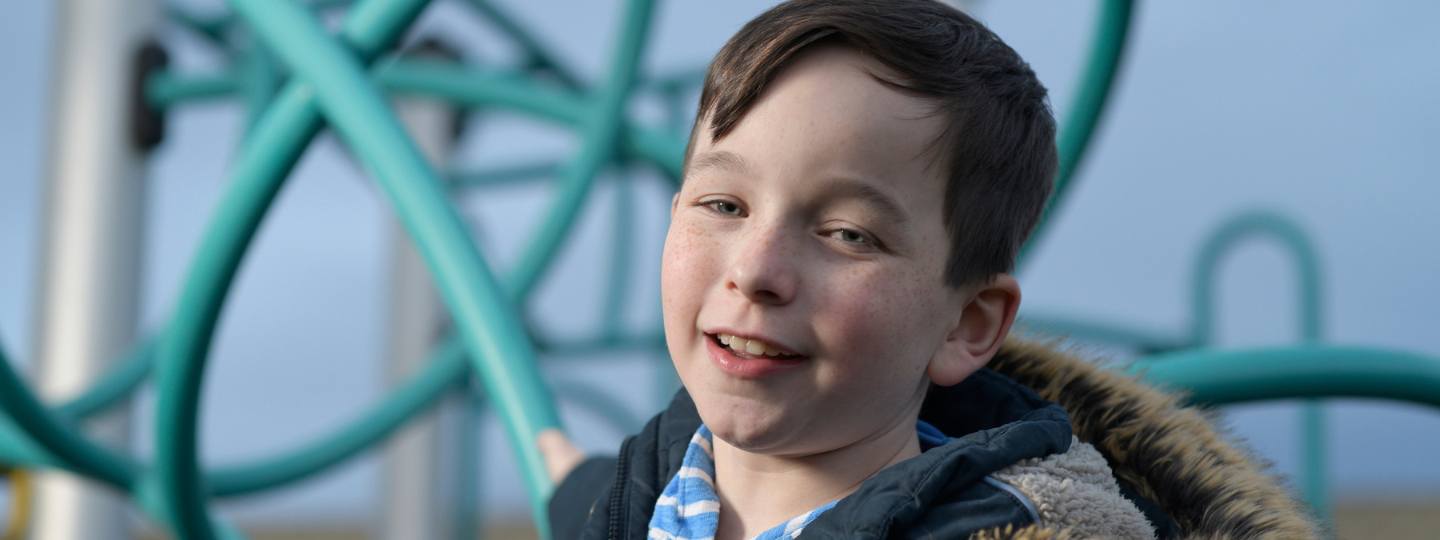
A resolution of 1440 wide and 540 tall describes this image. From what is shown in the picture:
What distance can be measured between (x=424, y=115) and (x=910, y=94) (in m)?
2.23

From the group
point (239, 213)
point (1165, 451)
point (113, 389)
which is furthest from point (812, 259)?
point (113, 389)

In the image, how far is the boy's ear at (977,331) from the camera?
0.66 metres

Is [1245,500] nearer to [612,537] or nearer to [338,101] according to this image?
[612,537]

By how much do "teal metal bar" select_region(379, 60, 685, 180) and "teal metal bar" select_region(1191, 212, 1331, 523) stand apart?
52.7 inches

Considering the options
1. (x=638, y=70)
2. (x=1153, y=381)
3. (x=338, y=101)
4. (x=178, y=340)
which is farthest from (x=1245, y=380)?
(x=638, y=70)

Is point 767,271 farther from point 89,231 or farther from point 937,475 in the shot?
point 89,231

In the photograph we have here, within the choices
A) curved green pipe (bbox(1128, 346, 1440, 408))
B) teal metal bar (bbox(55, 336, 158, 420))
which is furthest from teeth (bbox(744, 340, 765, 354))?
teal metal bar (bbox(55, 336, 158, 420))

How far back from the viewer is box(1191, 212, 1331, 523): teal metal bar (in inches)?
104

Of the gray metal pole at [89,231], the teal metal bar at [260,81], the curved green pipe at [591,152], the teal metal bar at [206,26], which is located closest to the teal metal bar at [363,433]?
the curved green pipe at [591,152]

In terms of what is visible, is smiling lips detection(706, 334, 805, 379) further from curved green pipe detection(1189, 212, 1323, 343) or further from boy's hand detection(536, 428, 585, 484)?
curved green pipe detection(1189, 212, 1323, 343)

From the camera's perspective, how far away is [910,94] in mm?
617

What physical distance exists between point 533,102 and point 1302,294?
165 cm

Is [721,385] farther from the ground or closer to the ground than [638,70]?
closer to the ground

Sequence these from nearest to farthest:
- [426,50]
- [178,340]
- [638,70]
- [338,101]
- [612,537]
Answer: [612,537]
[338,101]
[178,340]
[638,70]
[426,50]
